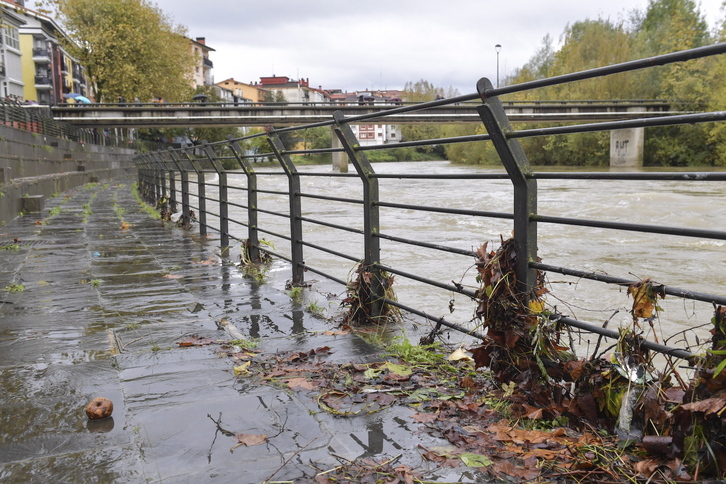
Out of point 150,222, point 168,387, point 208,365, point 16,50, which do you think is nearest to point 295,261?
point 208,365

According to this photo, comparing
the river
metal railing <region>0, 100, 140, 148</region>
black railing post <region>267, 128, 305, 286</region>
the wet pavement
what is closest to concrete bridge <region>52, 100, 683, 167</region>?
metal railing <region>0, 100, 140, 148</region>

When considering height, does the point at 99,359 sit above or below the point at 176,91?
below

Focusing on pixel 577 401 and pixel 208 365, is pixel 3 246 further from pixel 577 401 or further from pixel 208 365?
pixel 577 401

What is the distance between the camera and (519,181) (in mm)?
3146

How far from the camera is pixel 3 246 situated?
9391mm

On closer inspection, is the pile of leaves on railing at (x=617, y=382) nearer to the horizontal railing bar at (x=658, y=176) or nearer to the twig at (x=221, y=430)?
the horizontal railing bar at (x=658, y=176)

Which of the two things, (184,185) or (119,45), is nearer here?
(184,185)

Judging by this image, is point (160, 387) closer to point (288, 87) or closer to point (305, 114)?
point (305, 114)

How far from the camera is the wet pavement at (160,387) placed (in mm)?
2588

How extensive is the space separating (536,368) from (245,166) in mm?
5186

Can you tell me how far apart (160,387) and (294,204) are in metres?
2.91

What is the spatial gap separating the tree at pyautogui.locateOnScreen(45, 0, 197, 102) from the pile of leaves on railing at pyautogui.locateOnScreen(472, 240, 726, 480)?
50.1 meters

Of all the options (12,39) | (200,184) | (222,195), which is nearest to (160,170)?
(200,184)

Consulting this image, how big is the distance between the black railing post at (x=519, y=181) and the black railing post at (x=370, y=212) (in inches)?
61.7
